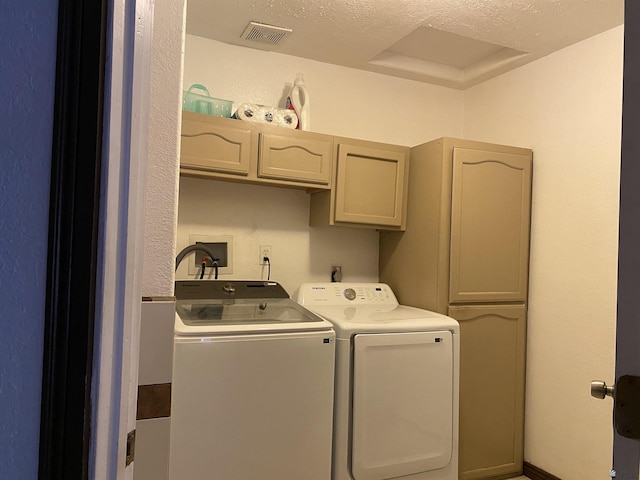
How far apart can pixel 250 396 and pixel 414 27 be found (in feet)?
6.30

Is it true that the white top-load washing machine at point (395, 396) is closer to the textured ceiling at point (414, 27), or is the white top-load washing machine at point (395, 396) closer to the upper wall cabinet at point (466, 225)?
the upper wall cabinet at point (466, 225)

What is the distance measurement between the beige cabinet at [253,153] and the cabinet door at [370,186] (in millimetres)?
100

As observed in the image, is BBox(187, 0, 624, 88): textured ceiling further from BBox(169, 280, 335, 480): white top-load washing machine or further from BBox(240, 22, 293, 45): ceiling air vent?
BBox(169, 280, 335, 480): white top-load washing machine

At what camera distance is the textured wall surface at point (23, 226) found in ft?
1.70

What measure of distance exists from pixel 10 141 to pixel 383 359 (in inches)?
74.5

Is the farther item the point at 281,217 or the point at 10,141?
the point at 281,217

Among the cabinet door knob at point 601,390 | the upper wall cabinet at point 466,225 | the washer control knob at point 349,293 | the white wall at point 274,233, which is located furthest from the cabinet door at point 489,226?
the cabinet door knob at point 601,390

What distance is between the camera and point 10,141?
526 millimetres

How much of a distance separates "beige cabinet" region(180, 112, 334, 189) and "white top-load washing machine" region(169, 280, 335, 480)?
70 centimetres

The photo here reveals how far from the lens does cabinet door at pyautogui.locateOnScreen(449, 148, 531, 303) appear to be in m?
2.53

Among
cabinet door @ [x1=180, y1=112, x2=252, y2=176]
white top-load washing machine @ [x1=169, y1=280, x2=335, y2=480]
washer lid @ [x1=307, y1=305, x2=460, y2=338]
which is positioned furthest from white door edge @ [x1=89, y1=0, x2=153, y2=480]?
cabinet door @ [x1=180, y1=112, x2=252, y2=176]

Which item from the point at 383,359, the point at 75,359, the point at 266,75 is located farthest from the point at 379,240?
the point at 75,359

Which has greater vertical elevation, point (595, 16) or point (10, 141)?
point (595, 16)

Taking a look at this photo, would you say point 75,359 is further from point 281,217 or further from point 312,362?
point 281,217
